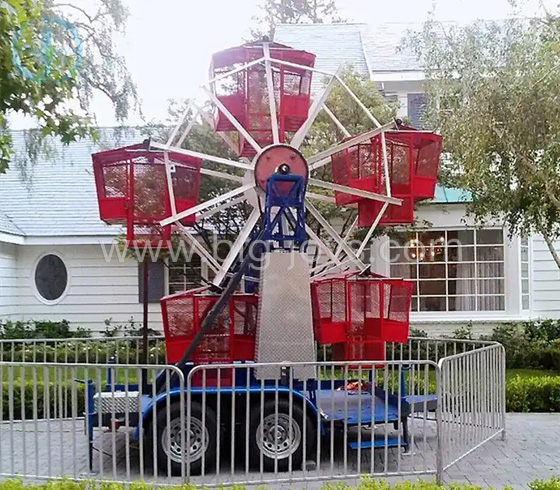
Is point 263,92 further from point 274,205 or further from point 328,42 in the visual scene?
point 328,42

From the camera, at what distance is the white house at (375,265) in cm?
1653

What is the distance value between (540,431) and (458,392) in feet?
8.40

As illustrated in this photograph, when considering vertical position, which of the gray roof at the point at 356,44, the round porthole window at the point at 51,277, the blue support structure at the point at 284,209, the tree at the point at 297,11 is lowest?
the round porthole window at the point at 51,277

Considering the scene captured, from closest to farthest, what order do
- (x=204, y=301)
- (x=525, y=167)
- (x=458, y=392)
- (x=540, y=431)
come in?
(x=458, y=392) → (x=204, y=301) → (x=540, y=431) → (x=525, y=167)

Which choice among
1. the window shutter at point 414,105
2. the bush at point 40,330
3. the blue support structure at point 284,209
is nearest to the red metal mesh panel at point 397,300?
the blue support structure at point 284,209

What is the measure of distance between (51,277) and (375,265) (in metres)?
8.17

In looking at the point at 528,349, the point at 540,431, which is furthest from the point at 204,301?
the point at 528,349

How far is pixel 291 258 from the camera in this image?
313 inches

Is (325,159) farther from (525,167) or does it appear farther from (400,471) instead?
(400,471)

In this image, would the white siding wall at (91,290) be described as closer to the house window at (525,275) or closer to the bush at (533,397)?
the house window at (525,275)

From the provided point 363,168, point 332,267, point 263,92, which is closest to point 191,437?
point 332,267

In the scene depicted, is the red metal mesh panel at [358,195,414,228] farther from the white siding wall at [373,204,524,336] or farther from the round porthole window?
the round porthole window

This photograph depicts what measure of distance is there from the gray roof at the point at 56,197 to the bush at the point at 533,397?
9680mm

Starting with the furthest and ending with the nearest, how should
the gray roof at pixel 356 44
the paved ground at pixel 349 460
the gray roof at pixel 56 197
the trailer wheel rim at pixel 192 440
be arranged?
the gray roof at pixel 356 44, the gray roof at pixel 56 197, the trailer wheel rim at pixel 192 440, the paved ground at pixel 349 460
